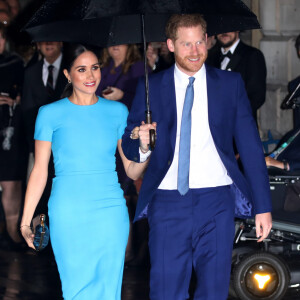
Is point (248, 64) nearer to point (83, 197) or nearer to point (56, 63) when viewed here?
point (56, 63)

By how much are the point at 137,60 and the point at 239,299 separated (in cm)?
254

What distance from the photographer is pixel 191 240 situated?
502 centimetres

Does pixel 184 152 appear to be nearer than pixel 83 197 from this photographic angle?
Yes

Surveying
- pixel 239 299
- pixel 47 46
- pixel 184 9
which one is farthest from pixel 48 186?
pixel 184 9

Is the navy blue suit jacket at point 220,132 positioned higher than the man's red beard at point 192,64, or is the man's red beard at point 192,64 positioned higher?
the man's red beard at point 192,64

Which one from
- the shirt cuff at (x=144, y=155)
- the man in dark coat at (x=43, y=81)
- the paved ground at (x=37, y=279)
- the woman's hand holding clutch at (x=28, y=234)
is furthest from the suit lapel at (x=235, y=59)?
the woman's hand holding clutch at (x=28, y=234)

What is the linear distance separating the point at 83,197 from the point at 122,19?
1.32 metres

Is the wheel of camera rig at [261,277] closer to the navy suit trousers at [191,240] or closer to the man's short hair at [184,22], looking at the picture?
the navy suit trousers at [191,240]

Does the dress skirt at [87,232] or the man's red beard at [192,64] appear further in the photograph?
the dress skirt at [87,232]

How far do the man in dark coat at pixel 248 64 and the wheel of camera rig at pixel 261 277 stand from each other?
1914 mm

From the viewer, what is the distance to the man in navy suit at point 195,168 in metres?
4.95

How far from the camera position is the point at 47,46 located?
357 inches

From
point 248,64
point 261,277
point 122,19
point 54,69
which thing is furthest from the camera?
point 54,69

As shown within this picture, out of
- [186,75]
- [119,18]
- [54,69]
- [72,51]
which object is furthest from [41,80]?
[186,75]
